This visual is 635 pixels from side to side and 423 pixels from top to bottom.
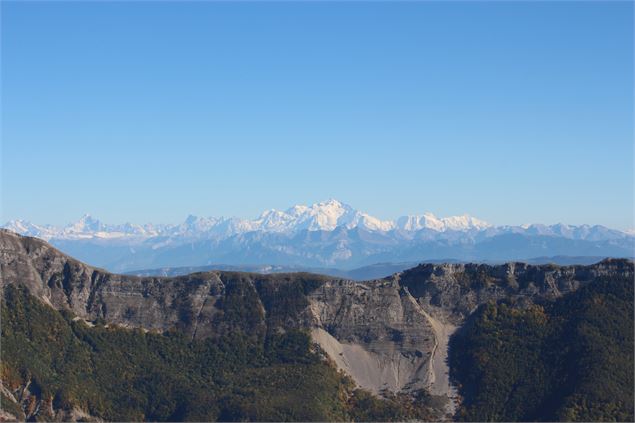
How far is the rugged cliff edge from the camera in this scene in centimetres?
18650

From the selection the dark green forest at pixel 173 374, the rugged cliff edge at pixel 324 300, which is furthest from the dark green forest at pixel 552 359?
the dark green forest at pixel 173 374

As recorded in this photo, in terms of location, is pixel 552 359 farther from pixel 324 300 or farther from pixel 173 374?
pixel 173 374

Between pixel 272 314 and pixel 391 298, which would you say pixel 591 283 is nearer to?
pixel 391 298

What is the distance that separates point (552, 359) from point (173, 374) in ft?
234

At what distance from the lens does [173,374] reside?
177m

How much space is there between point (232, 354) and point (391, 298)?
117 feet

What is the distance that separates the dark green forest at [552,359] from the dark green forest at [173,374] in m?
13.0

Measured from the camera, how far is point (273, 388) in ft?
559

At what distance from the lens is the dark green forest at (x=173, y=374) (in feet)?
536

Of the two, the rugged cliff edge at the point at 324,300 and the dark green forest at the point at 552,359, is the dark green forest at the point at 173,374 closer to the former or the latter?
the rugged cliff edge at the point at 324,300

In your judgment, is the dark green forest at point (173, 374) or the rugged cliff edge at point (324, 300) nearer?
the dark green forest at point (173, 374)

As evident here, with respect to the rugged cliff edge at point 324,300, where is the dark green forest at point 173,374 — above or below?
below

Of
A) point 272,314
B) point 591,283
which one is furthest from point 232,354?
point 591,283

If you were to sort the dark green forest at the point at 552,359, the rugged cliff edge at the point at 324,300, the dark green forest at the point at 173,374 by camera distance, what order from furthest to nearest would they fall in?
the rugged cliff edge at the point at 324,300, the dark green forest at the point at 173,374, the dark green forest at the point at 552,359
